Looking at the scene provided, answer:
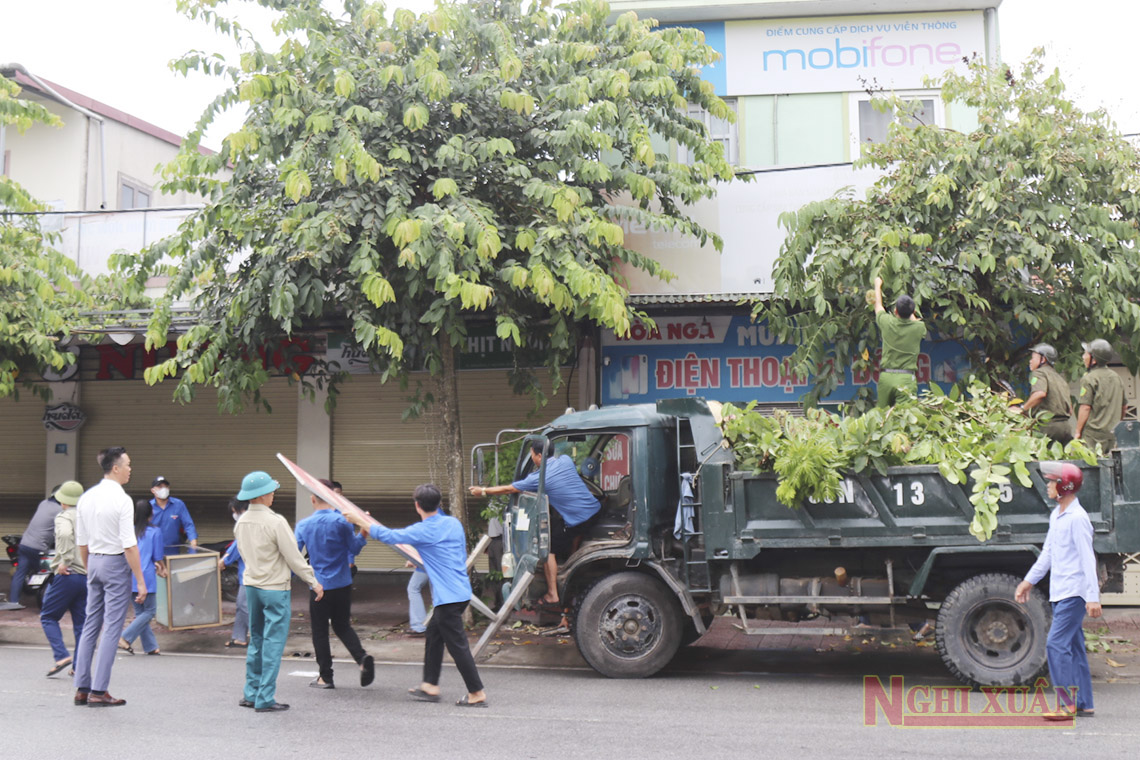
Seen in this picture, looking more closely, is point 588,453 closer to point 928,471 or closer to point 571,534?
point 571,534

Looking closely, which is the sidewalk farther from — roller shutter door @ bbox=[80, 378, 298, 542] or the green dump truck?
roller shutter door @ bbox=[80, 378, 298, 542]

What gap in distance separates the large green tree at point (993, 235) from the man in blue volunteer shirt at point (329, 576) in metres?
5.39

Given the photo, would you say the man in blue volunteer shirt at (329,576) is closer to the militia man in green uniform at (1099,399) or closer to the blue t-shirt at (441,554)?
the blue t-shirt at (441,554)

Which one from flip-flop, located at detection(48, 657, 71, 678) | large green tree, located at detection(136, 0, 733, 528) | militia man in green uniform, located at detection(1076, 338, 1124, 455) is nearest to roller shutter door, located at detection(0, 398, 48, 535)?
large green tree, located at detection(136, 0, 733, 528)

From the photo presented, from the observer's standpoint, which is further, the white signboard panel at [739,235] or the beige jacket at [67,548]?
the white signboard panel at [739,235]

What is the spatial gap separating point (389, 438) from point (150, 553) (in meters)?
4.89

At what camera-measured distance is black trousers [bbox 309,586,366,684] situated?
7789 mm

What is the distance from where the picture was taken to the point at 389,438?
576 inches

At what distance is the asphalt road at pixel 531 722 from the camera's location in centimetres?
597

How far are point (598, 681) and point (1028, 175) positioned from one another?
262 inches

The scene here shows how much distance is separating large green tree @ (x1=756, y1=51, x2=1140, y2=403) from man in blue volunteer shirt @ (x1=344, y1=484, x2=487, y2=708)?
16.4 ft

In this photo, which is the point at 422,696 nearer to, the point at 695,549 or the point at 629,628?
the point at 629,628

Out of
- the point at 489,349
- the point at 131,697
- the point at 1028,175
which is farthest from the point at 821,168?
the point at 131,697

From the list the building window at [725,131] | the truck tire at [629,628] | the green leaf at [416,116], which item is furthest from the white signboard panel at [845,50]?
the truck tire at [629,628]
